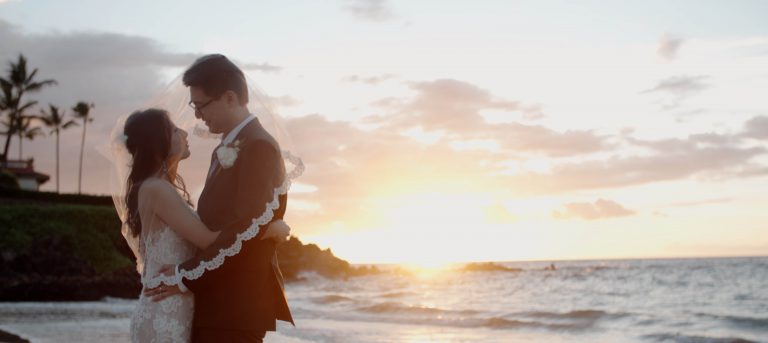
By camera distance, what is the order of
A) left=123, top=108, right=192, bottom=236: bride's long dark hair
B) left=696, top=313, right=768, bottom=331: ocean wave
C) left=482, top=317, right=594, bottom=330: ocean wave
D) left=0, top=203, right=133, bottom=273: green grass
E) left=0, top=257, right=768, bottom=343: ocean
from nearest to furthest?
1. left=123, top=108, right=192, bottom=236: bride's long dark hair
2. left=0, top=257, right=768, bottom=343: ocean
3. left=482, top=317, right=594, bottom=330: ocean wave
4. left=696, top=313, right=768, bottom=331: ocean wave
5. left=0, top=203, right=133, bottom=273: green grass

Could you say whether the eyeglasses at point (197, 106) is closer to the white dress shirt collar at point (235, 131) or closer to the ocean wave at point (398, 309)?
the white dress shirt collar at point (235, 131)

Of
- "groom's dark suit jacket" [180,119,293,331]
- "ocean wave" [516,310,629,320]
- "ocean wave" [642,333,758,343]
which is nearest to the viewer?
"groom's dark suit jacket" [180,119,293,331]

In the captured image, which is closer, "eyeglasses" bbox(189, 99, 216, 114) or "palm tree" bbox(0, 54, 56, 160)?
"eyeglasses" bbox(189, 99, 216, 114)

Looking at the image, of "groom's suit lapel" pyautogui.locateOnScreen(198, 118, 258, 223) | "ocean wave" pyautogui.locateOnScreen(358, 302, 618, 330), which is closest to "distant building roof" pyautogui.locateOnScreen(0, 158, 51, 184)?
"ocean wave" pyautogui.locateOnScreen(358, 302, 618, 330)

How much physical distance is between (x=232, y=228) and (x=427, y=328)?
1570 cm

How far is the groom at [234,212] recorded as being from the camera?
2.82 metres

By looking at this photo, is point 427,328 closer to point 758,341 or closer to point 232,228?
point 758,341

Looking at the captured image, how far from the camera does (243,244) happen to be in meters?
2.83

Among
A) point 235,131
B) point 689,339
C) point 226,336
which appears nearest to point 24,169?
point 689,339

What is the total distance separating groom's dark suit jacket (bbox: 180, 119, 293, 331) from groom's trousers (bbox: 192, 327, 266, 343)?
0.02 metres

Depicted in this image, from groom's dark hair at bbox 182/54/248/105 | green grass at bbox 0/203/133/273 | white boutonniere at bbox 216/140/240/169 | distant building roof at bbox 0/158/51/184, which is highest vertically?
distant building roof at bbox 0/158/51/184

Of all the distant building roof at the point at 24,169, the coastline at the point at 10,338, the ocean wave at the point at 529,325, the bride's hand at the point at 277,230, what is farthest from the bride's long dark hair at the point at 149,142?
the distant building roof at the point at 24,169

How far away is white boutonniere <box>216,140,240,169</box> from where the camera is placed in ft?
9.25

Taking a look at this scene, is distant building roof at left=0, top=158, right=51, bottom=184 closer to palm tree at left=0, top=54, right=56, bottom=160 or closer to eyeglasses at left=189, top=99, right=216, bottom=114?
palm tree at left=0, top=54, right=56, bottom=160
